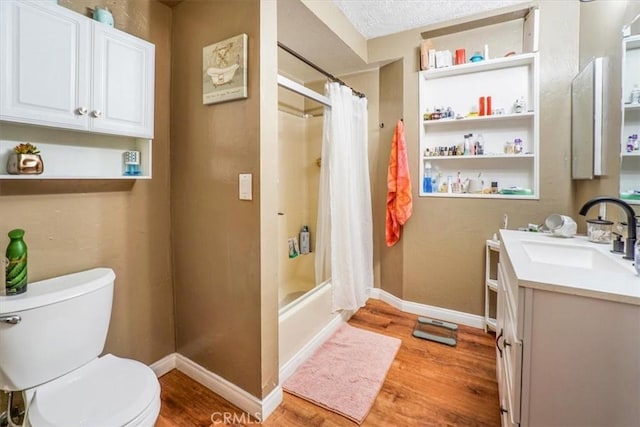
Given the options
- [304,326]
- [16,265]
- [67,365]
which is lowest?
[304,326]

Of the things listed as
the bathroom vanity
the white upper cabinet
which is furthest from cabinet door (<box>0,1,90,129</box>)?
the bathroom vanity

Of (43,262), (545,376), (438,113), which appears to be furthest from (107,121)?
(438,113)

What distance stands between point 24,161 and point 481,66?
2897 mm

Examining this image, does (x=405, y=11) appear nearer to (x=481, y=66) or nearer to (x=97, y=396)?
(x=481, y=66)

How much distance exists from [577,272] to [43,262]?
2.18m

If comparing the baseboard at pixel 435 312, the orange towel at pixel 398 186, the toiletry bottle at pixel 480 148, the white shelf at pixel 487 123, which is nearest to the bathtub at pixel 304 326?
the baseboard at pixel 435 312

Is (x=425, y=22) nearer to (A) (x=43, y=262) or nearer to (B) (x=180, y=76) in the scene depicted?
(B) (x=180, y=76)

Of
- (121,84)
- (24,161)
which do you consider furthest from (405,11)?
(24,161)

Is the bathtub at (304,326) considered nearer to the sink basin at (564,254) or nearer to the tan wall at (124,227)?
the tan wall at (124,227)

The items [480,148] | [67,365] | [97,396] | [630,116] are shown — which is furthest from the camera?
[480,148]

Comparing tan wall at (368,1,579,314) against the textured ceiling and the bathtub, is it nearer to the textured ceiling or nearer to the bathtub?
the textured ceiling

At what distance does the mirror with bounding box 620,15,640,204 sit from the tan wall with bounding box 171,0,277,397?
68.5 inches

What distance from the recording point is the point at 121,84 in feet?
4.60

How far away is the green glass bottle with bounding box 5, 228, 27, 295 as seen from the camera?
113cm
